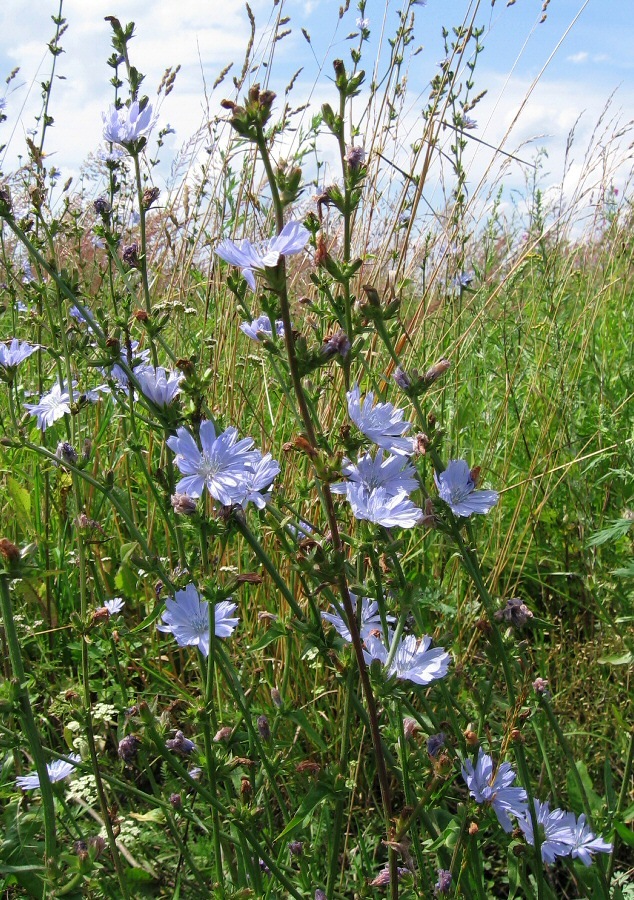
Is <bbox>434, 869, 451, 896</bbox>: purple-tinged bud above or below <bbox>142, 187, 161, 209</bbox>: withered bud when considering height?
below

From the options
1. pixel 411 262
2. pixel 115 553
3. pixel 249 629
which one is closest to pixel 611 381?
pixel 411 262

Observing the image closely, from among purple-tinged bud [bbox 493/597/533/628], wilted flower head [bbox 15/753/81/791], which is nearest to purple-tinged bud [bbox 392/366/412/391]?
purple-tinged bud [bbox 493/597/533/628]

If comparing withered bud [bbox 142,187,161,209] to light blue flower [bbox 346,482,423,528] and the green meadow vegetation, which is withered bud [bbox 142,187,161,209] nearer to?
the green meadow vegetation

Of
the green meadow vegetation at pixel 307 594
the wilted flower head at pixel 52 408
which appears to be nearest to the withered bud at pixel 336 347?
the green meadow vegetation at pixel 307 594

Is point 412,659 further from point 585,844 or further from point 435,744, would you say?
point 585,844

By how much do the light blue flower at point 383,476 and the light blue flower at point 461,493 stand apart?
6cm

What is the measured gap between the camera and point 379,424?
120 cm

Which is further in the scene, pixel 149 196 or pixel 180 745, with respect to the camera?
pixel 149 196

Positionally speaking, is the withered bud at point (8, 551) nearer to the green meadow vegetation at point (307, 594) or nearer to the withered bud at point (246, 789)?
the green meadow vegetation at point (307, 594)

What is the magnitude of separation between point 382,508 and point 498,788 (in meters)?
0.53

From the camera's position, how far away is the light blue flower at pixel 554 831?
52.4 inches

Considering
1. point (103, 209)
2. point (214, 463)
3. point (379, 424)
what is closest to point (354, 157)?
point (379, 424)

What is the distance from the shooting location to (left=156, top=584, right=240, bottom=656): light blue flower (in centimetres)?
124

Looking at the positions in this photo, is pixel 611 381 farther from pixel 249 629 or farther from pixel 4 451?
pixel 4 451
